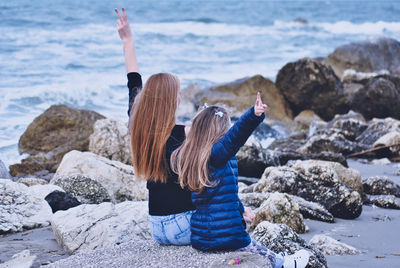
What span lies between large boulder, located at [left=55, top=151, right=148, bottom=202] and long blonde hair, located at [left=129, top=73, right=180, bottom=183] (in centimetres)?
268

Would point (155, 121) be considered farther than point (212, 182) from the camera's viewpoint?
Yes

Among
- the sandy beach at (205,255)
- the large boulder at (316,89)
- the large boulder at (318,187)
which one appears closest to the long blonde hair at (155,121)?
the sandy beach at (205,255)

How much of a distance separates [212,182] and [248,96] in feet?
37.1

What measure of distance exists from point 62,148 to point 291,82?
23.1 feet

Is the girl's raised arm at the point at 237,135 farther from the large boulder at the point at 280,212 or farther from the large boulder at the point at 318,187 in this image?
the large boulder at the point at 318,187

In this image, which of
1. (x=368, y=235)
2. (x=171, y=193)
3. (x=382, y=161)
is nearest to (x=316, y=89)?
(x=382, y=161)

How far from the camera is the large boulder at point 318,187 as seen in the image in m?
5.73

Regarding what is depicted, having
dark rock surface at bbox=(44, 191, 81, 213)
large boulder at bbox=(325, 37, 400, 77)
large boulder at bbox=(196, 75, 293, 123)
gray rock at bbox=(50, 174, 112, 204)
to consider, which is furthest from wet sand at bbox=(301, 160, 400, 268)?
large boulder at bbox=(325, 37, 400, 77)

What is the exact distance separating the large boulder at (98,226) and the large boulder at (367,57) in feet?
51.3

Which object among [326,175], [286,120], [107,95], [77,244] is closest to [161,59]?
[107,95]

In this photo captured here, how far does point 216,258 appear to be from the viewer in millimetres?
3309

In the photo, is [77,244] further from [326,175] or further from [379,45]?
[379,45]

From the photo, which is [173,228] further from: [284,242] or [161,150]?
[284,242]

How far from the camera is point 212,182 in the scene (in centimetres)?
331
